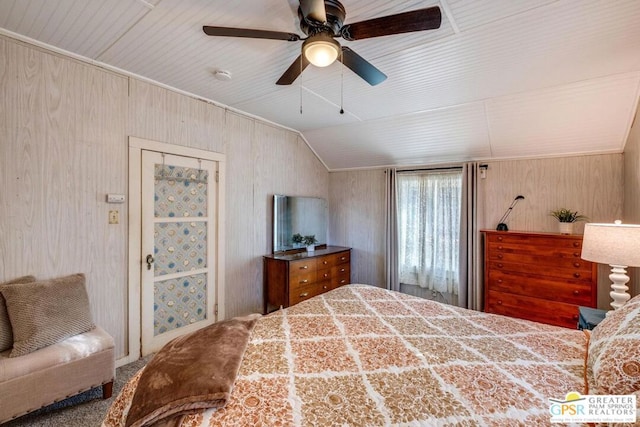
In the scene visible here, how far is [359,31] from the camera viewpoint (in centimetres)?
156

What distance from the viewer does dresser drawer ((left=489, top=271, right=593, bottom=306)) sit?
2.92 metres

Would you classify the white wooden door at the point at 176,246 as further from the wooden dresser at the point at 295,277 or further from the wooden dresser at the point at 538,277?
the wooden dresser at the point at 538,277

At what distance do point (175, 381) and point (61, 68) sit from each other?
262cm

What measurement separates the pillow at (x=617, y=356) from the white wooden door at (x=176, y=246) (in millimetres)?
3179

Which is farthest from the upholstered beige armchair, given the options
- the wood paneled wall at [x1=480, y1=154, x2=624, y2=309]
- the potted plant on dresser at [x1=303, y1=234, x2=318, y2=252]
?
the wood paneled wall at [x1=480, y1=154, x2=624, y2=309]

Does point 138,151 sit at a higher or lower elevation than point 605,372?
higher

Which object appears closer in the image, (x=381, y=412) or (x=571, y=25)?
(x=381, y=412)

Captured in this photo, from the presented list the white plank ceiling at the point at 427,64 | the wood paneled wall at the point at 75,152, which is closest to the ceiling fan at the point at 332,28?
the white plank ceiling at the point at 427,64

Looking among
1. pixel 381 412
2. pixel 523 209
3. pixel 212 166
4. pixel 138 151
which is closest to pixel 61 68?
pixel 138 151

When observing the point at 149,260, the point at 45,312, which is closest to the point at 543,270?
the point at 149,260

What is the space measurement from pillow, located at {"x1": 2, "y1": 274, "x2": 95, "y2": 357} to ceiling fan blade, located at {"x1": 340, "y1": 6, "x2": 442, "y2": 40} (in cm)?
264

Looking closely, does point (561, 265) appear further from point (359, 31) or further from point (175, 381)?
point (175, 381)

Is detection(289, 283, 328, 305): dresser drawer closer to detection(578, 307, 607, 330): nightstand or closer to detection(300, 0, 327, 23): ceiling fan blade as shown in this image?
detection(578, 307, 607, 330): nightstand

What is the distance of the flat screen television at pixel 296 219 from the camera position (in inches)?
154
